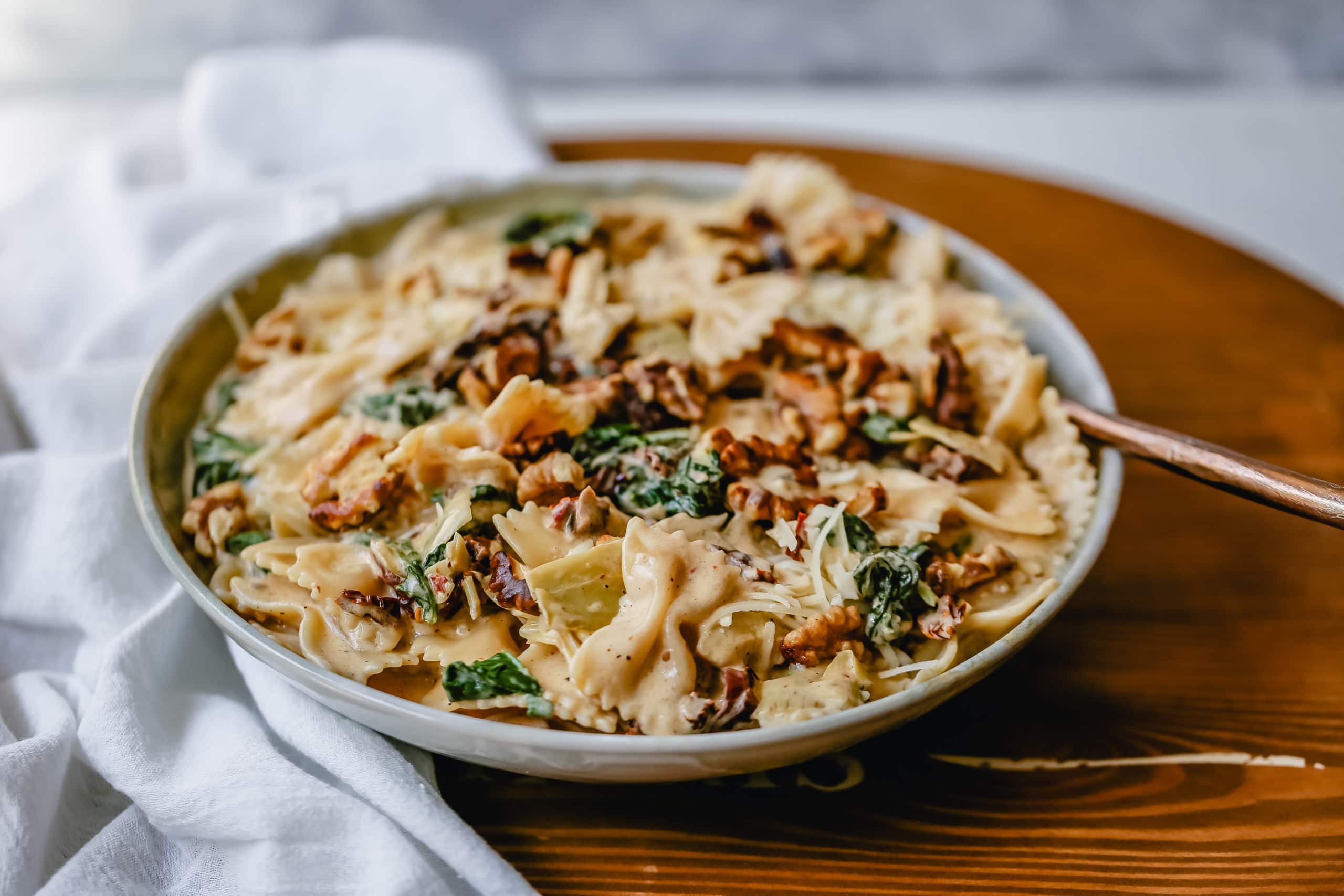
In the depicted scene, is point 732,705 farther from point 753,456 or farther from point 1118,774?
point 1118,774

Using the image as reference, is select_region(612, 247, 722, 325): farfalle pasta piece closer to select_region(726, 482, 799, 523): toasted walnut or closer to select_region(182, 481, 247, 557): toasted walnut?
select_region(726, 482, 799, 523): toasted walnut

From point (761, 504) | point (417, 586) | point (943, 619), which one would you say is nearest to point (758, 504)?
point (761, 504)

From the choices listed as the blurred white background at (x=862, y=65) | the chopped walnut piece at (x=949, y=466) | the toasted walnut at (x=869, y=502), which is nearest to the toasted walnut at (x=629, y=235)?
the chopped walnut piece at (x=949, y=466)

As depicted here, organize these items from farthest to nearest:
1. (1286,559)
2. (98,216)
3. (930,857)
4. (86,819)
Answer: (98,216) → (1286,559) → (86,819) → (930,857)

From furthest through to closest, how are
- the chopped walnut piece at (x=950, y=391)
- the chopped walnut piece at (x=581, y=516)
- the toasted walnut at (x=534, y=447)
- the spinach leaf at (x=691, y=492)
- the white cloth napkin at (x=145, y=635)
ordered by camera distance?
the chopped walnut piece at (x=950, y=391), the toasted walnut at (x=534, y=447), the spinach leaf at (x=691, y=492), the chopped walnut piece at (x=581, y=516), the white cloth napkin at (x=145, y=635)

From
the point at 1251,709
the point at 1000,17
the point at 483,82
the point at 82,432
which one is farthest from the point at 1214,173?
the point at 82,432

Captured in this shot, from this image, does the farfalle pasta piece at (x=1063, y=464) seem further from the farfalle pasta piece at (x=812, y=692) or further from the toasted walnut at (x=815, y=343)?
the farfalle pasta piece at (x=812, y=692)

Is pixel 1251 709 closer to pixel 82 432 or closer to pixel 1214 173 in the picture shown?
pixel 82 432
